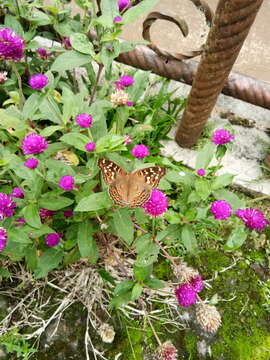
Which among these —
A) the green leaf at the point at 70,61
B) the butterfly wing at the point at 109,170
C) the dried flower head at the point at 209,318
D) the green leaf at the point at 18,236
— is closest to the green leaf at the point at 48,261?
the green leaf at the point at 18,236

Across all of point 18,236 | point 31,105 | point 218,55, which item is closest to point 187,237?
point 18,236

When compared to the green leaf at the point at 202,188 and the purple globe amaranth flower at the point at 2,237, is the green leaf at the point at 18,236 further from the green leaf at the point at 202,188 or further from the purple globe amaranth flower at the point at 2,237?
the green leaf at the point at 202,188

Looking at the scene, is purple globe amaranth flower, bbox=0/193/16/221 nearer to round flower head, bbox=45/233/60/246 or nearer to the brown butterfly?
round flower head, bbox=45/233/60/246

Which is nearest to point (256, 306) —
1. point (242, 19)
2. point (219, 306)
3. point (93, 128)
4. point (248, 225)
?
point (219, 306)

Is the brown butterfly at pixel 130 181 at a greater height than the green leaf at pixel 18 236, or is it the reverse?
the brown butterfly at pixel 130 181

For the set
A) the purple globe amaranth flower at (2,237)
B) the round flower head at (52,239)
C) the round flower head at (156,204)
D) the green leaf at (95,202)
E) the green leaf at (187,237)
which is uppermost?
the round flower head at (156,204)

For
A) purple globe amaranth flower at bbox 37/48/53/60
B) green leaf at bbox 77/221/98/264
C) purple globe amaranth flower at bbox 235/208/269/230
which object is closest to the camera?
purple globe amaranth flower at bbox 235/208/269/230

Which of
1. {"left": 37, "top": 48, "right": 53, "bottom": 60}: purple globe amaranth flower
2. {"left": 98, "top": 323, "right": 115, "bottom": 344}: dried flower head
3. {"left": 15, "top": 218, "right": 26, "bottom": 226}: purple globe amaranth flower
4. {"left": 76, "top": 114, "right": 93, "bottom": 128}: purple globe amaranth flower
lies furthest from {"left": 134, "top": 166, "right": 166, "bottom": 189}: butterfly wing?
{"left": 37, "top": 48, "right": 53, "bottom": 60}: purple globe amaranth flower

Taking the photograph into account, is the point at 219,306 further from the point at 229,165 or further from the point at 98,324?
the point at 229,165
